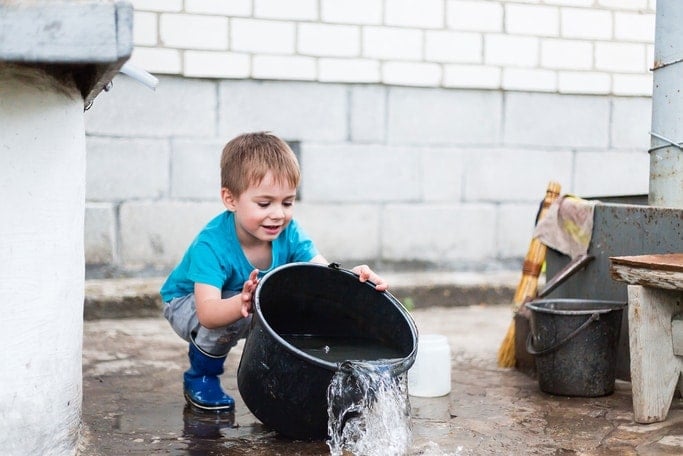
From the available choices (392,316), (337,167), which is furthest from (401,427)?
(337,167)

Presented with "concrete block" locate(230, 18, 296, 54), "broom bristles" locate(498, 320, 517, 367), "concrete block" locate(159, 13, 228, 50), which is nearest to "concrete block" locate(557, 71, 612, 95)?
"concrete block" locate(230, 18, 296, 54)

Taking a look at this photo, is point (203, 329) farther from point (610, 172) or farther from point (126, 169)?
point (610, 172)

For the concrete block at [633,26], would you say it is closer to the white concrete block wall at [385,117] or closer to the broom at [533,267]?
the white concrete block wall at [385,117]

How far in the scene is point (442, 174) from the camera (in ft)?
20.7

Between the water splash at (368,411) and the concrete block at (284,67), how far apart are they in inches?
129

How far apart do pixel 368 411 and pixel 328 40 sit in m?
3.53

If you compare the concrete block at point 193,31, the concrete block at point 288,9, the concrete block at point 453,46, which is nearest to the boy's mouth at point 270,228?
the concrete block at point 193,31

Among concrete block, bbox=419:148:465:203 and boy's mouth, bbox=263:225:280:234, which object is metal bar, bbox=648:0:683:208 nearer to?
boy's mouth, bbox=263:225:280:234

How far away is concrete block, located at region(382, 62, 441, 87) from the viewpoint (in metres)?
6.09

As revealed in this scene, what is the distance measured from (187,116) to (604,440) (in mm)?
3458

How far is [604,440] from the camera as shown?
3207 millimetres

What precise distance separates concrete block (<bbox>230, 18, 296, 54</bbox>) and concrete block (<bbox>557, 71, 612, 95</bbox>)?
199 centimetres

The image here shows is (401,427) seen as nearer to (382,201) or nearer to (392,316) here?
(392,316)

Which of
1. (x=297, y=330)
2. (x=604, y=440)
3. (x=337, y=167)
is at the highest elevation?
(x=337, y=167)
